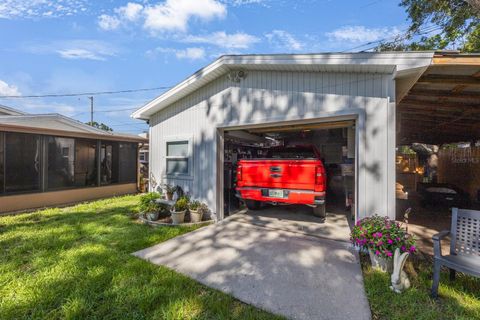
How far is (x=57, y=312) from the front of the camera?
7.63ft

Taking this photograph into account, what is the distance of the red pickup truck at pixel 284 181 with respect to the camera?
15.5 ft

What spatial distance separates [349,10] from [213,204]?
8.92 metres

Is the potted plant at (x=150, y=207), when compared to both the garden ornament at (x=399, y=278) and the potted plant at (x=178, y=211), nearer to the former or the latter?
the potted plant at (x=178, y=211)

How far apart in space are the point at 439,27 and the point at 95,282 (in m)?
15.1

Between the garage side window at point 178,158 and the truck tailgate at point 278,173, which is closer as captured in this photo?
the truck tailgate at point 278,173

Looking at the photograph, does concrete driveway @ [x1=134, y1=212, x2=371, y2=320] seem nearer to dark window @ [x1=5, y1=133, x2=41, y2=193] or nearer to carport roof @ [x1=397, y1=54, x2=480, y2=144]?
carport roof @ [x1=397, y1=54, x2=480, y2=144]

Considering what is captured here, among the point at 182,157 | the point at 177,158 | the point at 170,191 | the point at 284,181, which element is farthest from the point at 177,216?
the point at 284,181

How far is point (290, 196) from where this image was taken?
4965 mm

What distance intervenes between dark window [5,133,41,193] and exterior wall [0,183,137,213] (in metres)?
0.30

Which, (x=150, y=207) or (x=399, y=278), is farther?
(x=150, y=207)

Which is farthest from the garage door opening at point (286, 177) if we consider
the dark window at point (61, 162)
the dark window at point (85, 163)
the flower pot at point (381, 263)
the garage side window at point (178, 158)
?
the dark window at point (61, 162)

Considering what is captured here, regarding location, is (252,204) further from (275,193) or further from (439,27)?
(439,27)

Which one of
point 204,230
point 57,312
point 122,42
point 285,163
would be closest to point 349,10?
point 285,163

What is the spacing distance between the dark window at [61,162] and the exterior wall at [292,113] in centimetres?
367
